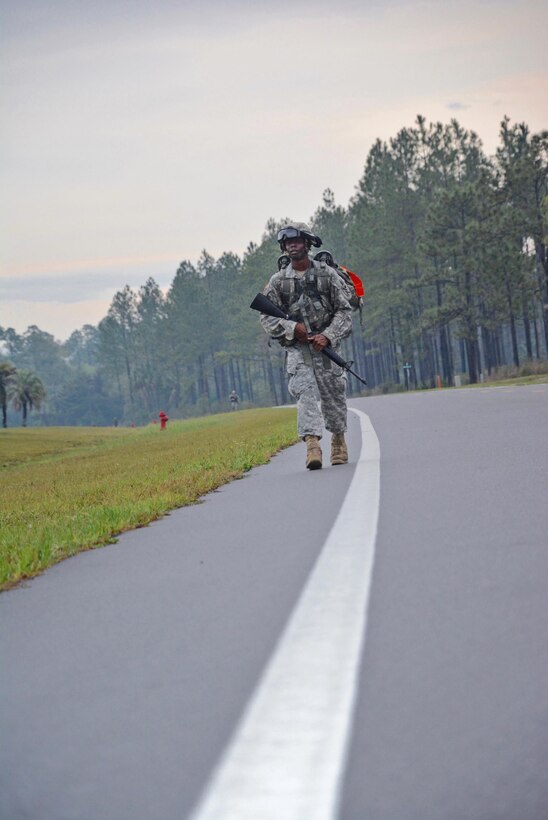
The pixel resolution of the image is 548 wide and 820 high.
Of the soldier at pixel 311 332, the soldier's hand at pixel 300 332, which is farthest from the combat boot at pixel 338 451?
the soldier's hand at pixel 300 332

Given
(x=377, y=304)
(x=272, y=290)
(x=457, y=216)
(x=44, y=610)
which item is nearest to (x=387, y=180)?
(x=377, y=304)

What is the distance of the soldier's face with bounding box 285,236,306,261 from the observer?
39.0 ft

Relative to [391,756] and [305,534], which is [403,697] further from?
[305,534]

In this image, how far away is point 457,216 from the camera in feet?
252

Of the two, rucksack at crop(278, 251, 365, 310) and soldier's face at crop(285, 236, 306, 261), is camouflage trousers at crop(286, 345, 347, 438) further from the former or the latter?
soldier's face at crop(285, 236, 306, 261)

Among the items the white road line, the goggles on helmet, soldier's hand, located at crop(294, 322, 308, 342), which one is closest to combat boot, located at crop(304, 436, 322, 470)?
soldier's hand, located at crop(294, 322, 308, 342)

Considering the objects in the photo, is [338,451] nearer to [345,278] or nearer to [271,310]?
[271,310]

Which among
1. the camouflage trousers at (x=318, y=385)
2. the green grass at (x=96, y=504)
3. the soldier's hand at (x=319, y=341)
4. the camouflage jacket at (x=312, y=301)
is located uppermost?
the camouflage jacket at (x=312, y=301)

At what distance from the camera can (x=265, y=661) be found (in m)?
3.87

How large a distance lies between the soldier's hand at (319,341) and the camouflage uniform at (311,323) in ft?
0.25

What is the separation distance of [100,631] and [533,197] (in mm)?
72508

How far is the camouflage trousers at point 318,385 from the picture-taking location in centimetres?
1225

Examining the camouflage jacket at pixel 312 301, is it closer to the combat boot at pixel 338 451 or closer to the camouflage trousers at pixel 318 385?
the camouflage trousers at pixel 318 385

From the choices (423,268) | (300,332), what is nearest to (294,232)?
(300,332)
